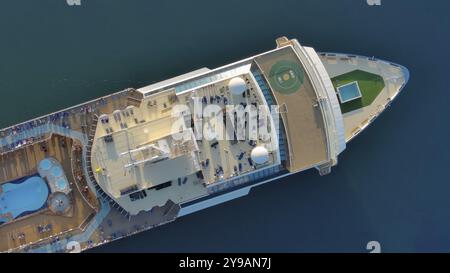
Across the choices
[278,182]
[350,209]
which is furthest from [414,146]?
[278,182]

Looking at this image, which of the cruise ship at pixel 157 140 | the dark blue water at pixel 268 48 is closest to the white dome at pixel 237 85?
the cruise ship at pixel 157 140

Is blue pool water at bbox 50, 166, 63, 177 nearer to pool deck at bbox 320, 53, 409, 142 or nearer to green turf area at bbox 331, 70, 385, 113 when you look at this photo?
pool deck at bbox 320, 53, 409, 142

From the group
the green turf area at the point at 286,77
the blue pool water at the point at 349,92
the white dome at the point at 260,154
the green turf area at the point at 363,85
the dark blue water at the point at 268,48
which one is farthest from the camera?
the dark blue water at the point at 268,48

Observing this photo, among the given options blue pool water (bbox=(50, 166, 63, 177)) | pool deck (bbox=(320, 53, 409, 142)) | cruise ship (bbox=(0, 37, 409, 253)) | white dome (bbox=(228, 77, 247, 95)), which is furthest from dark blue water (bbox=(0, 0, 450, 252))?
white dome (bbox=(228, 77, 247, 95))

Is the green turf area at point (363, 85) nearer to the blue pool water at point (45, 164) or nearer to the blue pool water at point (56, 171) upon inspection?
the blue pool water at point (56, 171)

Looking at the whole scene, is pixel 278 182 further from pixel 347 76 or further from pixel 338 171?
pixel 347 76
